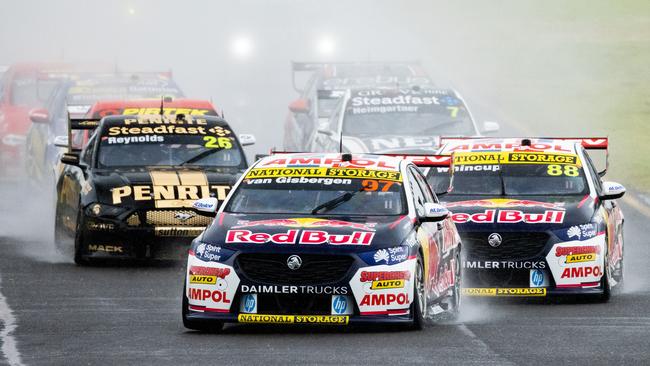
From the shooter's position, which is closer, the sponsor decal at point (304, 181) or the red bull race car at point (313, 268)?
the red bull race car at point (313, 268)

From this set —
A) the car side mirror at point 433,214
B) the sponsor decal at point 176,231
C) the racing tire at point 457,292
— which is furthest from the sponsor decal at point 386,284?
the sponsor decal at point 176,231

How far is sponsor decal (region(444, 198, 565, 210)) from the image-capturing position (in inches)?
595

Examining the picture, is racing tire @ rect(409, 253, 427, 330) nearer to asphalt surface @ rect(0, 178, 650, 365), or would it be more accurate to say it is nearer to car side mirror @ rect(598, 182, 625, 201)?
asphalt surface @ rect(0, 178, 650, 365)

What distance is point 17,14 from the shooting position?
58.5 meters

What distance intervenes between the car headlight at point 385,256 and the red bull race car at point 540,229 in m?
2.67

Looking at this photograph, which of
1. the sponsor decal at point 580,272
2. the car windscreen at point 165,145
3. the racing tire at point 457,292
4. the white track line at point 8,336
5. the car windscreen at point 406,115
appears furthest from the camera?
the car windscreen at point 406,115

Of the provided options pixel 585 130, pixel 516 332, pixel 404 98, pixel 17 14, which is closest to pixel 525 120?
pixel 585 130

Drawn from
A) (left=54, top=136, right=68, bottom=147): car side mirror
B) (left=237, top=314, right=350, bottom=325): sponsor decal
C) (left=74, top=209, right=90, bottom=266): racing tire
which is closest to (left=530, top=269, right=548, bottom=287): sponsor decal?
(left=237, top=314, right=350, bottom=325): sponsor decal

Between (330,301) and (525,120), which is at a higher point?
(330,301)

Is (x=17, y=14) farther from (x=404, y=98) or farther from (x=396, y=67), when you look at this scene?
(x=404, y=98)

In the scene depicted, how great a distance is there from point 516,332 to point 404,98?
11.7 metres

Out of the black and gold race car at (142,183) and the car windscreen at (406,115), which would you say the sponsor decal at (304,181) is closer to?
the black and gold race car at (142,183)

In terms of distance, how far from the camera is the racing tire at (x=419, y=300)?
12156 mm

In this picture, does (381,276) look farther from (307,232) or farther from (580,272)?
(580,272)
